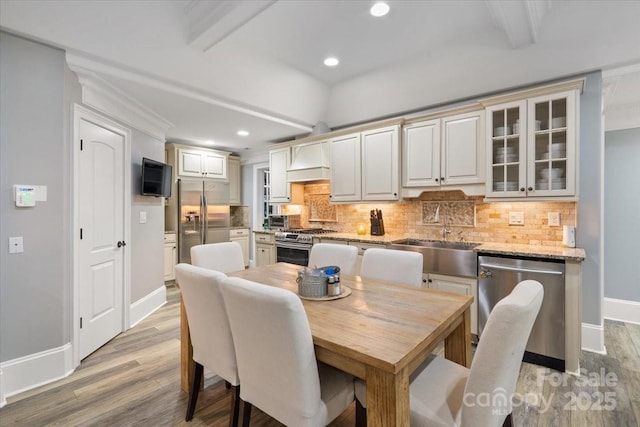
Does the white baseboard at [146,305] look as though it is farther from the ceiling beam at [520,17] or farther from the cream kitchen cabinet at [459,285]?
the ceiling beam at [520,17]

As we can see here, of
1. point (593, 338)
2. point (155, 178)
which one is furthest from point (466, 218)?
point (155, 178)

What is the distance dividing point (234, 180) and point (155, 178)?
Result: 8.56 ft

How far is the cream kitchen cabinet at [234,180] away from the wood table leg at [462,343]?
17.0 feet

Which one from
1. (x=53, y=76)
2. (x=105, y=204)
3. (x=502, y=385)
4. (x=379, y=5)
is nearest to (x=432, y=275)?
(x=502, y=385)

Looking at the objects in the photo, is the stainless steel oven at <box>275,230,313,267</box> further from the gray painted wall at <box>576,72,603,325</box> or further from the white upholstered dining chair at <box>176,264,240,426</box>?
the gray painted wall at <box>576,72,603,325</box>

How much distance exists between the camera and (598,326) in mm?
2719

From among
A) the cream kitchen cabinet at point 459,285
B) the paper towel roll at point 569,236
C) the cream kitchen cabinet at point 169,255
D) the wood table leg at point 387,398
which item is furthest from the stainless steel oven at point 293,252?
the wood table leg at point 387,398

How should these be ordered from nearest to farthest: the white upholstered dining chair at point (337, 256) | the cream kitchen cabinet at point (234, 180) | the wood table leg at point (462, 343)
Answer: the wood table leg at point (462, 343), the white upholstered dining chair at point (337, 256), the cream kitchen cabinet at point (234, 180)

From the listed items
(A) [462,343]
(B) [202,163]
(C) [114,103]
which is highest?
(C) [114,103]

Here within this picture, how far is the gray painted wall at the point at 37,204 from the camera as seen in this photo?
2127 mm

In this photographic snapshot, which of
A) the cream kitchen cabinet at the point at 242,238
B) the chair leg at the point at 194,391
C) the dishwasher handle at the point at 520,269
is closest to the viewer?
the chair leg at the point at 194,391

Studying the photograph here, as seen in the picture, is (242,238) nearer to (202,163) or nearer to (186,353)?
(202,163)

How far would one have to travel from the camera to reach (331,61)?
3.37 m

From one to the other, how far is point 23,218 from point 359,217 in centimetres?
350
